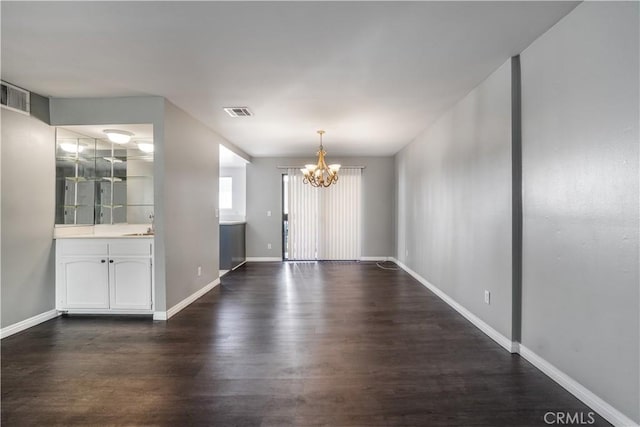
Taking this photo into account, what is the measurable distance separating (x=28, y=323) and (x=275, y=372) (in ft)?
9.42

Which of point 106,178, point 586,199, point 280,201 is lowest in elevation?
point 586,199

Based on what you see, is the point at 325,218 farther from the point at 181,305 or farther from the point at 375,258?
the point at 181,305

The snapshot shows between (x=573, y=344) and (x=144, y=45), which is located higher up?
(x=144, y=45)

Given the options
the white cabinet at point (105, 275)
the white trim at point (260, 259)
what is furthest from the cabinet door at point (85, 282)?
the white trim at point (260, 259)

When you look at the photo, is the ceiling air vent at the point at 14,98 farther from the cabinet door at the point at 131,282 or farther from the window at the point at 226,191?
the window at the point at 226,191

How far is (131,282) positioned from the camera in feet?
11.0

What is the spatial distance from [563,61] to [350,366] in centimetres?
258

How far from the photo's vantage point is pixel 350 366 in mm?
2264

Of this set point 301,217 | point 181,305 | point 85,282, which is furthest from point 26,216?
point 301,217

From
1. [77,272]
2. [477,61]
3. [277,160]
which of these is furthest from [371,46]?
[277,160]

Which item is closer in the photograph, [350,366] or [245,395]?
[245,395]

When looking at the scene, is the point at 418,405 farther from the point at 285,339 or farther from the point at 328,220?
the point at 328,220

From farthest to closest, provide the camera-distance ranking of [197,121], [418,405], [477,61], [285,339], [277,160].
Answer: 1. [277,160]
2. [197,121]
3. [285,339]
4. [477,61]
5. [418,405]

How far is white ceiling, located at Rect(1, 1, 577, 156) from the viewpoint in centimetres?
185
